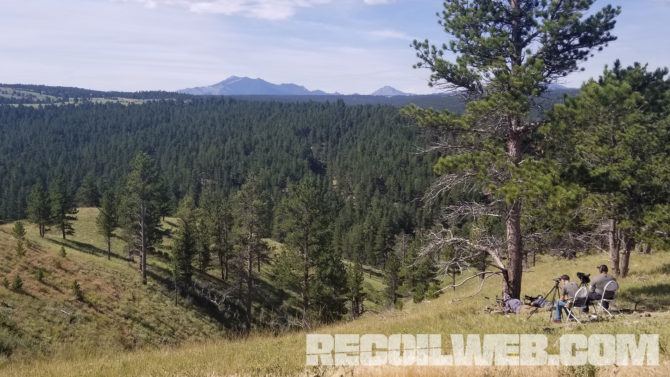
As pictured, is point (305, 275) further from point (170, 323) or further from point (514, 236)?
point (514, 236)

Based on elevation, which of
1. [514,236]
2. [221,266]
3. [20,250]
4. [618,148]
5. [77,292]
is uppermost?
[618,148]

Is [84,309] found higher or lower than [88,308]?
higher

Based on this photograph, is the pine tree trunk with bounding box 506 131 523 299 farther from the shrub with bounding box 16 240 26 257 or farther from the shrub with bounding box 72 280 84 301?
the shrub with bounding box 16 240 26 257

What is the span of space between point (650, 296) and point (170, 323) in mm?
33721

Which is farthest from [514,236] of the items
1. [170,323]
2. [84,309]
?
[170,323]

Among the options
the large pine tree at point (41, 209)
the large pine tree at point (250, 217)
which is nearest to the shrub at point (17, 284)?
the large pine tree at point (250, 217)

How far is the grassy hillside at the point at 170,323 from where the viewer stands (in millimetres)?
8039

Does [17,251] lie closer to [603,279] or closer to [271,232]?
[603,279]

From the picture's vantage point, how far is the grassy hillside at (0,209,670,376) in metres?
8.04

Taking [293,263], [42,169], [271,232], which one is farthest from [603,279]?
[42,169]

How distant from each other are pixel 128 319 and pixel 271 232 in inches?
2346

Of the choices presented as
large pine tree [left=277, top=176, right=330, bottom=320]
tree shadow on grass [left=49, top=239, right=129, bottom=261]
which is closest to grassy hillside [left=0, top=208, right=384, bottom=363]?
tree shadow on grass [left=49, top=239, right=129, bottom=261]

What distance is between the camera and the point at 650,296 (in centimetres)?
1422

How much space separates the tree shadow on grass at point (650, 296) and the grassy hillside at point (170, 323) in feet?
0.09
